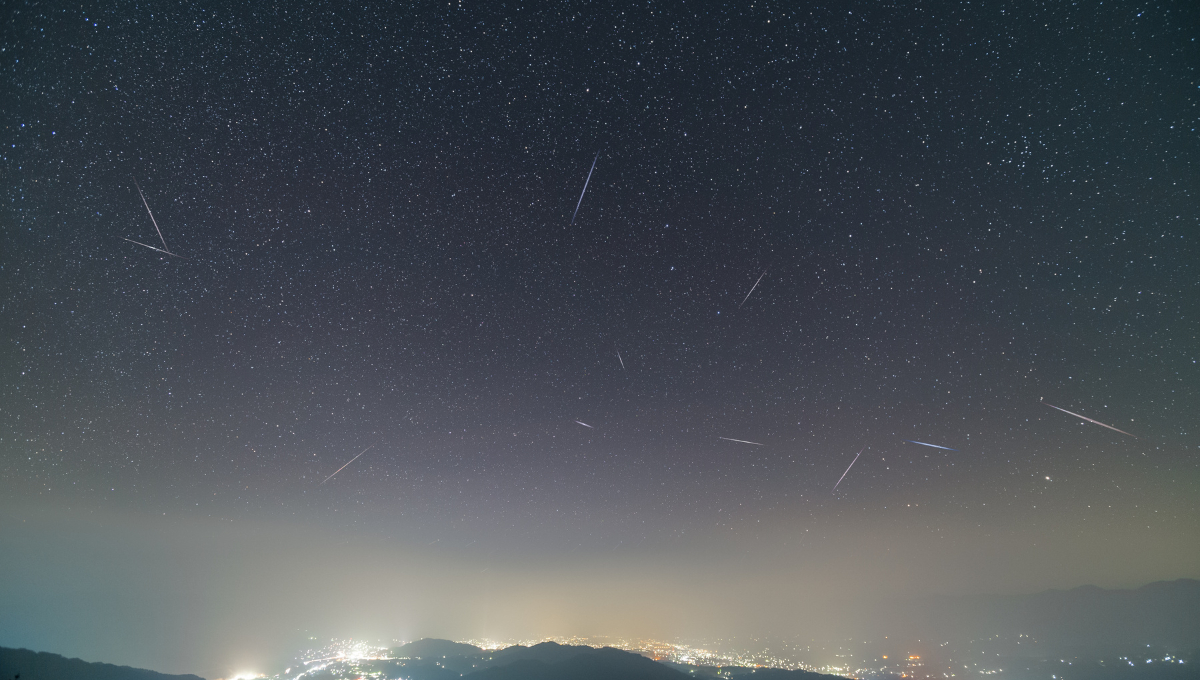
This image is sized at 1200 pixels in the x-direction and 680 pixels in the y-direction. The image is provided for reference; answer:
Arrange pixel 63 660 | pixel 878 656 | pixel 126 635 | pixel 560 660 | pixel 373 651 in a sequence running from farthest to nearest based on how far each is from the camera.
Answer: pixel 878 656 < pixel 126 635 < pixel 373 651 < pixel 560 660 < pixel 63 660

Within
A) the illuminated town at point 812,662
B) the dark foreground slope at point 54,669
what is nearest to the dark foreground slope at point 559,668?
the illuminated town at point 812,662

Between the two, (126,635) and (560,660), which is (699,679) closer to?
(560,660)

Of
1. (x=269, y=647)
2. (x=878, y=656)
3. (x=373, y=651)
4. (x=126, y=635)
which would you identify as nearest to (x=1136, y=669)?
(x=878, y=656)

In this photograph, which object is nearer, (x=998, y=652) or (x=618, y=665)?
(x=618, y=665)

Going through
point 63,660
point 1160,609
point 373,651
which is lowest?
point 1160,609

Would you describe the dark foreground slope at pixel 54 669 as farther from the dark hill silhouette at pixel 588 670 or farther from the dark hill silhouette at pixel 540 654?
the dark hill silhouette at pixel 540 654

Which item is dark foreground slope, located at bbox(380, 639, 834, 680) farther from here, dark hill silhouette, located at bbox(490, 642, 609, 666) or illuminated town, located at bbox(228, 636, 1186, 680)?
illuminated town, located at bbox(228, 636, 1186, 680)

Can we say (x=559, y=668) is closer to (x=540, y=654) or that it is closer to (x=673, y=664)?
(x=540, y=654)

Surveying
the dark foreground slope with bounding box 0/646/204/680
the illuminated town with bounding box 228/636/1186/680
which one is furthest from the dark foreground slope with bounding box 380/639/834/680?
the dark foreground slope with bounding box 0/646/204/680

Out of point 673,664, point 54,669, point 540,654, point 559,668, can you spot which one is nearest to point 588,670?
point 559,668
